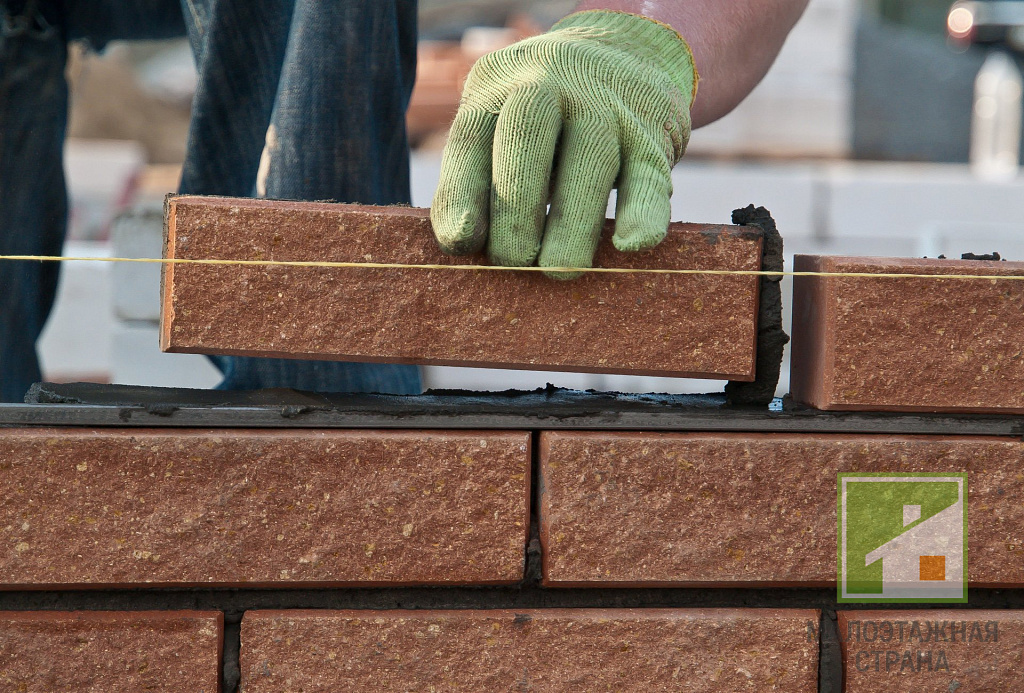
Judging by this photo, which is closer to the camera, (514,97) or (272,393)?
(514,97)

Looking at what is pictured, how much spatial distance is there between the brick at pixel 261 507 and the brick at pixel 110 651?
5 cm

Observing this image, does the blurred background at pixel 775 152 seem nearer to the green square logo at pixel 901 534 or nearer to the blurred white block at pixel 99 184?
the blurred white block at pixel 99 184

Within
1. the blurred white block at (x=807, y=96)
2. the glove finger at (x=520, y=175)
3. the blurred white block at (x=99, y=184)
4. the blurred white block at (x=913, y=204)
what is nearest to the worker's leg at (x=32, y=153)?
the glove finger at (x=520, y=175)

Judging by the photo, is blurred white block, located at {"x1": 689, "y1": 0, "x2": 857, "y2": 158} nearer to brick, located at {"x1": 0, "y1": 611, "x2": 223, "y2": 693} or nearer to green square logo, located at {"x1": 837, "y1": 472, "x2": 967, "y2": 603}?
green square logo, located at {"x1": 837, "y1": 472, "x2": 967, "y2": 603}

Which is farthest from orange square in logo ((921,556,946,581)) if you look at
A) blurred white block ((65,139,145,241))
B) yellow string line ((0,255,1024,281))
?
blurred white block ((65,139,145,241))

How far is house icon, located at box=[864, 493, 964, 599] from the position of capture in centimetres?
133

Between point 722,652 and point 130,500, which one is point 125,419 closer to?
point 130,500

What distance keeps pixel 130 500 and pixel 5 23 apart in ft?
5.14

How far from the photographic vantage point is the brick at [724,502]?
1.30 meters

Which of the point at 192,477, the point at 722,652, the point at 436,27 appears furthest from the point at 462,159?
the point at 436,27

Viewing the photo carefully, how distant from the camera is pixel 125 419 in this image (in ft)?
4.13

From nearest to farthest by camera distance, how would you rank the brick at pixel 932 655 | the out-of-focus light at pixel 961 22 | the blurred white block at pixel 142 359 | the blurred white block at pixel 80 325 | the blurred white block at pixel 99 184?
1. the brick at pixel 932 655
2. the blurred white block at pixel 142 359
3. the blurred white block at pixel 80 325
4. the out-of-focus light at pixel 961 22
5. the blurred white block at pixel 99 184

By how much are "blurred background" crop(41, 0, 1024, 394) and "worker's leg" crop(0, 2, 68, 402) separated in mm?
364

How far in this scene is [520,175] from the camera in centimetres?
126
